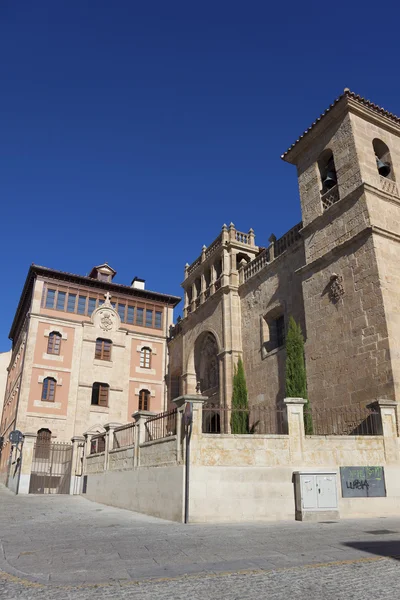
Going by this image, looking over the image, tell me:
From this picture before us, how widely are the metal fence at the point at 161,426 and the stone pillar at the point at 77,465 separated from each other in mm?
9165

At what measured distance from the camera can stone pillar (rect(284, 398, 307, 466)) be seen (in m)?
12.3

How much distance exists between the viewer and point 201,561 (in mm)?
6469

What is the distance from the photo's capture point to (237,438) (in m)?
12.1

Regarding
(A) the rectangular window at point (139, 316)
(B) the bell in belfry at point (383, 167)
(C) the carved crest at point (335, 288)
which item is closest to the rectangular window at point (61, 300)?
(A) the rectangular window at point (139, 316)

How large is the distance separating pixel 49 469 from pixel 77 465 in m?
3.72

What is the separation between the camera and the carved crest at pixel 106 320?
3309 centimetres

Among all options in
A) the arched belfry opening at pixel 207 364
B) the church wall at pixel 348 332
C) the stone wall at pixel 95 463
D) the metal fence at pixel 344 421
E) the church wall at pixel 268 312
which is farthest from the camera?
the arched belfry opening at pixel 207 364

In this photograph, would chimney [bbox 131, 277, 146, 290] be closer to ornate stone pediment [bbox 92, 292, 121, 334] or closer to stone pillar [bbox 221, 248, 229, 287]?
ornate stone pediment [bbox 92, 292, 121, 334]

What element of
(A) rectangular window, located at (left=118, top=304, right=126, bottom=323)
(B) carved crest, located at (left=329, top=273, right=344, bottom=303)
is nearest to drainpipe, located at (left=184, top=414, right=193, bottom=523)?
(B) carved crest, located at (left=329, top=273, right=344, bottom=303)

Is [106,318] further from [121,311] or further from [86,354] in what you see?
[86,354]

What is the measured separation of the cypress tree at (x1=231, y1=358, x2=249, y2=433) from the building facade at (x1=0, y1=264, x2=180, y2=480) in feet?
40.4

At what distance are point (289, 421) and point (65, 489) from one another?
1581 cm

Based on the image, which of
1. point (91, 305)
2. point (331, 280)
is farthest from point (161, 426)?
point (91, 305)

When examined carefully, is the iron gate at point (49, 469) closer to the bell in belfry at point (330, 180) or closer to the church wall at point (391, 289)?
the church wall at point (391, 289)
